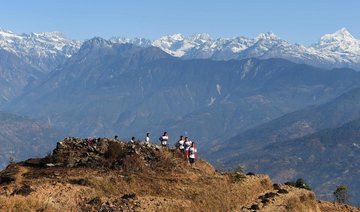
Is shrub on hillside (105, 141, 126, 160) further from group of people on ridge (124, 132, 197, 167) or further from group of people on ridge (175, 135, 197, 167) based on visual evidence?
group of people on ridge (175, 135, 197, 167)

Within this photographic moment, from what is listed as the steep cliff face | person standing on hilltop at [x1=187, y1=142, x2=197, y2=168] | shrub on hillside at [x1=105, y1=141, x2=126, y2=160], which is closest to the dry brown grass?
the steep cliff face

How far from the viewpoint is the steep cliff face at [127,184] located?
1642 inches

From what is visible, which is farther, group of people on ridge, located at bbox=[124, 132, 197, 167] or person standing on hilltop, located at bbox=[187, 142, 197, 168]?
group of people on ridge, located at bbox=[124, 132, 197, 167]

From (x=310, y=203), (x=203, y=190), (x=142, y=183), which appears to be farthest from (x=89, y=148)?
(x=310, y=203)

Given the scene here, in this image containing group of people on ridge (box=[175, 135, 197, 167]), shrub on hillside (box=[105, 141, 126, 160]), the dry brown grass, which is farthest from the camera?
group of people on ridge (box=[175, 135, 197, 167])

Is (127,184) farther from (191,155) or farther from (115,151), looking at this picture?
(191,155)

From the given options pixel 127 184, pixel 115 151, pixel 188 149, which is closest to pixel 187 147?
pixel 188 149

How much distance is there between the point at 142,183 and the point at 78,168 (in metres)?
6.68

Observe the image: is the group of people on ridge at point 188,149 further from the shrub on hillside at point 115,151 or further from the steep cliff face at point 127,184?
the shrub on hillside at point 115,151

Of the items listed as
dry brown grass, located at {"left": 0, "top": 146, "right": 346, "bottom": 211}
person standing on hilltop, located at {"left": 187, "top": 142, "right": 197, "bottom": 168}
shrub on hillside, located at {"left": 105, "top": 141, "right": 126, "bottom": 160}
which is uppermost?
person standing on hilltop, located at {"left": 187, "top": 142, "right": 197, "bottom": 168}

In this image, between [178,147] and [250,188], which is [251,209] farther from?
[178,147]

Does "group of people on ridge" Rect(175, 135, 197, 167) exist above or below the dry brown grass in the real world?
above

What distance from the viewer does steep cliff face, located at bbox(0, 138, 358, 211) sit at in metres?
41.7

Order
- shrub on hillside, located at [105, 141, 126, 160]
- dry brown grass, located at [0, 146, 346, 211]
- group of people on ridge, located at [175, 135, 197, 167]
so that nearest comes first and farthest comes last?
dry brown grass, located at [0, 146, 346, 211] → shrub on hillside, located at [105, 141, 126, 160] → group of people on ridge, located at [175, 135, 197, 167]
